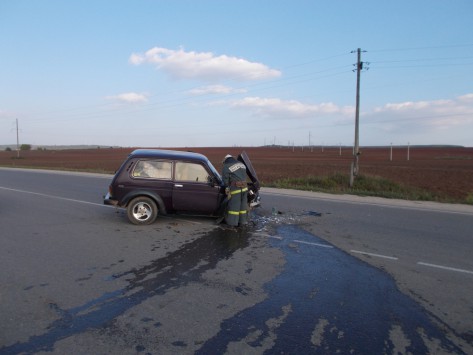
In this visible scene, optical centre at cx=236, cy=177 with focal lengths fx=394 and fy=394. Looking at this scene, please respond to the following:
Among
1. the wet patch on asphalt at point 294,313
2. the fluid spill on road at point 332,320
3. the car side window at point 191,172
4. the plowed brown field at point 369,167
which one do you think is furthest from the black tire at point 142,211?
the plowed brown field at point 369,167

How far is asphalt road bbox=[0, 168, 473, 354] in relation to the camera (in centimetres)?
361

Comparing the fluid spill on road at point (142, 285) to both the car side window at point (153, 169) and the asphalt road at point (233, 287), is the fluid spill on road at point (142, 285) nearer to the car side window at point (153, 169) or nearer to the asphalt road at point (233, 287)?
the asphalt road at point (233, 287)

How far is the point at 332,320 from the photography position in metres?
4.05

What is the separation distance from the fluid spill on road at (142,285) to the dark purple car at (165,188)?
115 cm

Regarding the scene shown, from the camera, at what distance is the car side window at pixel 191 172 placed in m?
8.66

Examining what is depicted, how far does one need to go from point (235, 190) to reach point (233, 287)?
11.9 ft

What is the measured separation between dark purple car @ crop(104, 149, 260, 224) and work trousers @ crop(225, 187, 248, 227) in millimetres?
312

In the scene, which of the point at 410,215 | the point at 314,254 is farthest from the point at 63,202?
the point at 410,215

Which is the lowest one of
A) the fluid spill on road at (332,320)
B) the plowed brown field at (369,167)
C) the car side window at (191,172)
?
the fluid spill on road at (332,320)

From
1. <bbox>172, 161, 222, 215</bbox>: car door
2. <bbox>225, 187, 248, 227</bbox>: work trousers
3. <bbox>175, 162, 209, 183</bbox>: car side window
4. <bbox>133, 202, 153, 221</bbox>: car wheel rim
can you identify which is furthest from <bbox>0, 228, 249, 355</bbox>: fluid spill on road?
<bbox>133, 202, 153, 221</bbox>: car wheel rim

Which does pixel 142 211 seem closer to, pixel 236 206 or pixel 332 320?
pixel 236 206

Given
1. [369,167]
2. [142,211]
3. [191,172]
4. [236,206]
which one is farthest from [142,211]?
[369,167]

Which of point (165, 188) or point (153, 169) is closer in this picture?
point (165, 188)

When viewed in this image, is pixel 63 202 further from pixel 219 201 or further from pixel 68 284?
pixel 68 284
